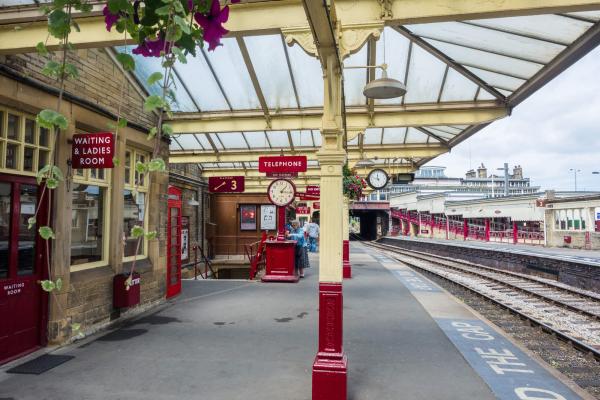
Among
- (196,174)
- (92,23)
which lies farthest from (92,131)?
(196,174)

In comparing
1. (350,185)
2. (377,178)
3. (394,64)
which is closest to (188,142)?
(350,185)

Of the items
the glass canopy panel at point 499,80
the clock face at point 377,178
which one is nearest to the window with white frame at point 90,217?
the glass canopy panel at point 499,80

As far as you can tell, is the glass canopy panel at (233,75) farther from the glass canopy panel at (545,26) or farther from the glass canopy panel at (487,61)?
the glass canopy panel at (545,26)

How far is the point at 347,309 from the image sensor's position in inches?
310

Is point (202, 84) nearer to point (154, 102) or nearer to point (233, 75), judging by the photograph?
point (233, 75)

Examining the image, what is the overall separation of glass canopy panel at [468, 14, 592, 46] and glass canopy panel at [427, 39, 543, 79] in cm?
80

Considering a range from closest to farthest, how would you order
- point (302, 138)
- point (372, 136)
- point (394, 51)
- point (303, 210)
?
point (394, 51) → point (372, 136) → point (302, 138) → point (303, 210)

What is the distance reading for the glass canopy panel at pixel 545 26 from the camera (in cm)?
545

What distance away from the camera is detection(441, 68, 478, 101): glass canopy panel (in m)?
8.25

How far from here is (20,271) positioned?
17.0 feet

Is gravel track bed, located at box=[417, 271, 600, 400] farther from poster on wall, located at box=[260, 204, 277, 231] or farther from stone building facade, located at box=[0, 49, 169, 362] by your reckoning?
poster on wall, located at box=[260, 204, 277, 231]

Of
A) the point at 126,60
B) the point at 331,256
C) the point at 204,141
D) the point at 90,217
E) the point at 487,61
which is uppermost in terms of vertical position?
the point at 487,61

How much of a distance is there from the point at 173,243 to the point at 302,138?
5.36 m

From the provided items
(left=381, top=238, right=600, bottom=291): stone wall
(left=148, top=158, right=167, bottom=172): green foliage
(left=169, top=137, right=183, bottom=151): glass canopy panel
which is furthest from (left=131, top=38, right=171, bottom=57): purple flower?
(left=381, top=238, right=600, bottom=291): stone wall
